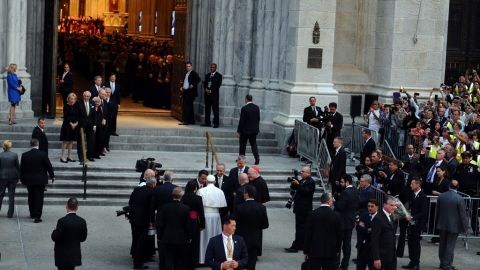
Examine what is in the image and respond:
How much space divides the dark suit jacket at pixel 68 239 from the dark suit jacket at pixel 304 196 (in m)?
5.10

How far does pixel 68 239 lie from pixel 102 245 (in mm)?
3964

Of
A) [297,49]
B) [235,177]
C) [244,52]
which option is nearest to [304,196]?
[235,177]

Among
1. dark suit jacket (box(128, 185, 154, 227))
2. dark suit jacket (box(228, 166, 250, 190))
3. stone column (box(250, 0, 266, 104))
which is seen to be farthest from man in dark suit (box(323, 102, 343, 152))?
dark suit jacket (box(128, 185, 154, 227))

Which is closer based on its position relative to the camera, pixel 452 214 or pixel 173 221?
pixel 173 221

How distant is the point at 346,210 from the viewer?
20828mm

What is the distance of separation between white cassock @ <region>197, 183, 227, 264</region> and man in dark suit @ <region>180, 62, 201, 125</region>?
1150cm

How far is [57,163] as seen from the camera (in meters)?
27.2

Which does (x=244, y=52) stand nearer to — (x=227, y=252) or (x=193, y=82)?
(x=193, y=82)

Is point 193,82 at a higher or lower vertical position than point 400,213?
higher

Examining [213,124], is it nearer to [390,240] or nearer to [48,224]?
[48,224]

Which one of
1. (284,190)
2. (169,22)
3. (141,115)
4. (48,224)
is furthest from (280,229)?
(169,22)

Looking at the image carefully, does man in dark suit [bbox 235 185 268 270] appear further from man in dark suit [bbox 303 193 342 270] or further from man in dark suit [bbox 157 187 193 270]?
man in dark suit [bbox 303 193 342 270]

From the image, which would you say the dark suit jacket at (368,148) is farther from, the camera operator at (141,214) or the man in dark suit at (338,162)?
the camera operator at (141,214)

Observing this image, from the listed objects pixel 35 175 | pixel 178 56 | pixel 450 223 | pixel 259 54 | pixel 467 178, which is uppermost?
pixel 259 54
